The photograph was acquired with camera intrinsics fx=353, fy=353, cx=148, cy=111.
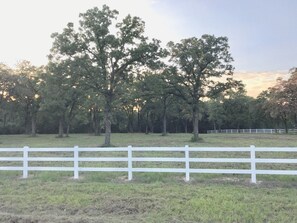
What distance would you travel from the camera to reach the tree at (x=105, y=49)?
96.2 ft

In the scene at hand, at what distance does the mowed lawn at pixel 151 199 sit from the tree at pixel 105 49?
61.1 feet

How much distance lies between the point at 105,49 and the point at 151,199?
23320mm

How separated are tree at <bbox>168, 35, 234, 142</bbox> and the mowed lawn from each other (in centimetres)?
2572

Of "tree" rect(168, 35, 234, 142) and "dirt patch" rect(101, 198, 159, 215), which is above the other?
"tree" rect(168, 35, 234, 142)

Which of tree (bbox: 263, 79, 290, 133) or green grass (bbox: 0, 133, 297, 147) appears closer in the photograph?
green grass (bbox: 0, 133, 297, 147)

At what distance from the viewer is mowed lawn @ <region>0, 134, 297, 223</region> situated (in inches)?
291

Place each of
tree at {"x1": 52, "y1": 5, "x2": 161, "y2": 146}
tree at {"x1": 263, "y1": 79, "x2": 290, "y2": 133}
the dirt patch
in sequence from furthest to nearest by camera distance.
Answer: tree at {"x1": 263, "y1": 79, "x2": 290, "y2": 133} → tree at {"x1": 52, "y1": 5, "x2": 161, "y2": 146} → the dirt patch

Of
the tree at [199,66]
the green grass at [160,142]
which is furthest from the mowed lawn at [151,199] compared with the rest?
the tree at [199,66]

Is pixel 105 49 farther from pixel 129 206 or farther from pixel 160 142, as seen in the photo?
pixel 129 206

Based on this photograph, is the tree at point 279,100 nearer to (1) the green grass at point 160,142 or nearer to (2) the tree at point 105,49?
(1) the green grass at point 160,142

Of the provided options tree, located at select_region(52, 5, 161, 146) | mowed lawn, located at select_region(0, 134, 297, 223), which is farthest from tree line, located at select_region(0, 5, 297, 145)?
mowed lawn, located at select_region(0, 134, 297, 223)

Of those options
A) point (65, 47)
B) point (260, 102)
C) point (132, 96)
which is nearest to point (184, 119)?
point (260, 102)

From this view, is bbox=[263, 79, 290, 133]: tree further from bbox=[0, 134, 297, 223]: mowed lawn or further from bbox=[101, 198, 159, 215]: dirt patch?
bbox=[101, 198, 159, 215]: dirt patch

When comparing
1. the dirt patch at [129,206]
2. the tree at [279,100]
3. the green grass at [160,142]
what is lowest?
the dirt patch at [129,206]
